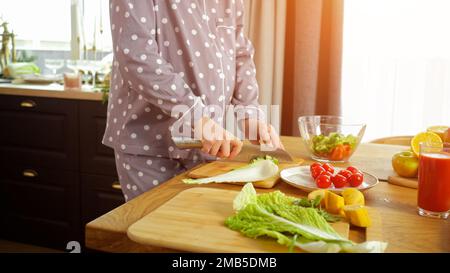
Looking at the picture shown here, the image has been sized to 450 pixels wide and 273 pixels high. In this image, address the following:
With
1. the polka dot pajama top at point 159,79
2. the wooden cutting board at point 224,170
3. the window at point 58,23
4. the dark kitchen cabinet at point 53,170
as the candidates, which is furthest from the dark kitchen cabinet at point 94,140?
the wooden cutting board at point 224,170

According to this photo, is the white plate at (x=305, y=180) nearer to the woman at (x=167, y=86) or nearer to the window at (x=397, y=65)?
the woman at (x=167, y=86)

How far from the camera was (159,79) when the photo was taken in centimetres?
126

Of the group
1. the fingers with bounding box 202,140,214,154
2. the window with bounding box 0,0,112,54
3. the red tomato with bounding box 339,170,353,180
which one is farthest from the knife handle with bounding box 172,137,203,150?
the window with bounding box 0,0,112,54

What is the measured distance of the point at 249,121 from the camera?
1.52 meters

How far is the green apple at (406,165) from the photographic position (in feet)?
4.38

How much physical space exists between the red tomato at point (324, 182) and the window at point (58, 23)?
8.67 feet

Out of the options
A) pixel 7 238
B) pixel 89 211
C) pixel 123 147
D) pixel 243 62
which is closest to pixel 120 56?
pixel 123 147

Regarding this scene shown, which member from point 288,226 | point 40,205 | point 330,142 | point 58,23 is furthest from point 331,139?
point 58,23

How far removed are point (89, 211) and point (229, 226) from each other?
84.1 inches

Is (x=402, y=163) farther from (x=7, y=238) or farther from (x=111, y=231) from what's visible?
(x=7, y=238)

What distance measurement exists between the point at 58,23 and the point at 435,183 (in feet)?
10.5
